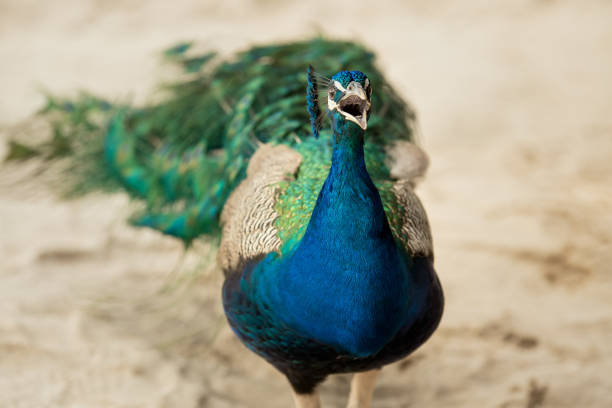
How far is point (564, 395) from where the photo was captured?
7.50 feet

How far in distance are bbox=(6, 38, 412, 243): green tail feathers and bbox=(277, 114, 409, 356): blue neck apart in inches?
21.7

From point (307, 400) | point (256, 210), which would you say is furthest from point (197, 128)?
point (307, 400)

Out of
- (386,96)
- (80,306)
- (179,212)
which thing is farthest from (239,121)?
(80,306)

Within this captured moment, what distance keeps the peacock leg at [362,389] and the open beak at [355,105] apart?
3.13ft

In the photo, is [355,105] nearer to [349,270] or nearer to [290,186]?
[349,270]

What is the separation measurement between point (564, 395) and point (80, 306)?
6.17 ft

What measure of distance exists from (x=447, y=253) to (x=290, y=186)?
1.51 metres

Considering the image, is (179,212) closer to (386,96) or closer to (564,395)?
(386,96)

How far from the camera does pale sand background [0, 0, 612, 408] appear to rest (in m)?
2.42

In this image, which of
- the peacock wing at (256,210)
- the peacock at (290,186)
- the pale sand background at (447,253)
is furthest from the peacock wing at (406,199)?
the pale sand background at (447,253)

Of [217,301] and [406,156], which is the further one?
[217,301]

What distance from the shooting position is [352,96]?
1.42 meters

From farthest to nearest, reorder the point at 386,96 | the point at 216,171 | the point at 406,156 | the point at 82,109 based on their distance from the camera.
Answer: the point at 82,109, the point at 386,96, the point at 216,171, the point at 406,156

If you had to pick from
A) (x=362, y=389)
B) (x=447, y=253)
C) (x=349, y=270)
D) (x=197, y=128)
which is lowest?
(x=447, y=253)
